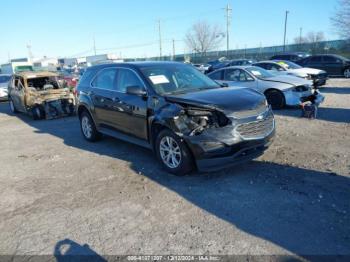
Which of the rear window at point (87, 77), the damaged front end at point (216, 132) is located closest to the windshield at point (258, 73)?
the rear window at point (87, 77)

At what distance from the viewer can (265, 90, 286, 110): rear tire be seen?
1023 cm

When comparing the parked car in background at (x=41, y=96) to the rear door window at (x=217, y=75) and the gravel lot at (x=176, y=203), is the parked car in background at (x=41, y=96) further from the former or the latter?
the rear door window at (x=217, y=75)

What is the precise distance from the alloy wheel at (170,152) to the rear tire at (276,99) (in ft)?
20.4

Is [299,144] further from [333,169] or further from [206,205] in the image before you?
[206,205]

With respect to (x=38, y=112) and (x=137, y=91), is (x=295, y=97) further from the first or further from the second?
(x=38, y=112)

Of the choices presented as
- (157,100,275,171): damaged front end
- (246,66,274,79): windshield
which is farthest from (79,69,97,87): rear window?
(246,66,274,79): windshield

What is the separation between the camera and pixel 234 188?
4652mm

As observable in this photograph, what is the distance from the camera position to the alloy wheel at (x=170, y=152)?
507cm

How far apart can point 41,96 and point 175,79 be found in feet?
25.3

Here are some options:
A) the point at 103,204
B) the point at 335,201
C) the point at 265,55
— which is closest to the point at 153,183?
the point at 103,204

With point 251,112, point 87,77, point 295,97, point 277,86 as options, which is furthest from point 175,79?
point 295,97

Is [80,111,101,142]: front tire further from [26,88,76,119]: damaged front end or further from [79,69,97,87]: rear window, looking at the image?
[26,88,76,119]: damaged front end

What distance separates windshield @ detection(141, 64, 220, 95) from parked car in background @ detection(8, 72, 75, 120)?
7069 millimetres

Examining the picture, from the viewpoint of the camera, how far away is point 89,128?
308 inches
